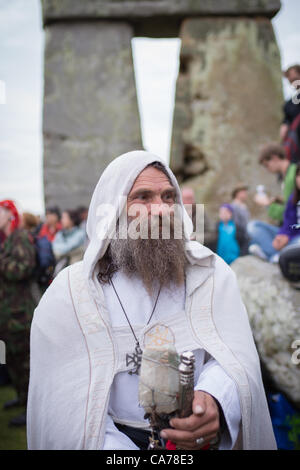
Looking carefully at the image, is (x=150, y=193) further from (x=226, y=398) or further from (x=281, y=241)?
(x=281, y=241)

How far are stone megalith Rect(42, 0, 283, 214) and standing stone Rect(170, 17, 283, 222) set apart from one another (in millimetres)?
21

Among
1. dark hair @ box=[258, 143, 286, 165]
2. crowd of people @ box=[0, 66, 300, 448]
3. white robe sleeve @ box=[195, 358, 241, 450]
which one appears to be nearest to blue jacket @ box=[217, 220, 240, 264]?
crowd of people @ box=[0, 66, 300, 448]

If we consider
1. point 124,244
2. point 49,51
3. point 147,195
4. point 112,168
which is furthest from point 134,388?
point 49,51

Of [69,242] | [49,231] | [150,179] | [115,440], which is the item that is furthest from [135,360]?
[49,231]

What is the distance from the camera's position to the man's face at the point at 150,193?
73.8 inches

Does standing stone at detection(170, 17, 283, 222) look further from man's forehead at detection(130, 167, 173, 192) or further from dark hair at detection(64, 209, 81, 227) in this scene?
man's forehead at detection(130, 167, 173, 192)

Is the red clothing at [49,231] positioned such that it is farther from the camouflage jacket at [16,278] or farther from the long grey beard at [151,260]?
the long grey beard at [151,260]

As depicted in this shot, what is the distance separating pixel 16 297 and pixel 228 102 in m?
6.20

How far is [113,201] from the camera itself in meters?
1.91

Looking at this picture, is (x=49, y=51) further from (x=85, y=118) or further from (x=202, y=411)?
(x=202, y=411)

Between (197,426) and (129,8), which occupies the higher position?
(129,8)

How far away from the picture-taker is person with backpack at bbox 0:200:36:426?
347 cm

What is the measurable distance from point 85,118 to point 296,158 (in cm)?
481

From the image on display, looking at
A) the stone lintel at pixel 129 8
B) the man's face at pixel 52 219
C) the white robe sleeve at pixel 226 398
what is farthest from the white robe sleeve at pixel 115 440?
the stone lintel at pixel 129 8
